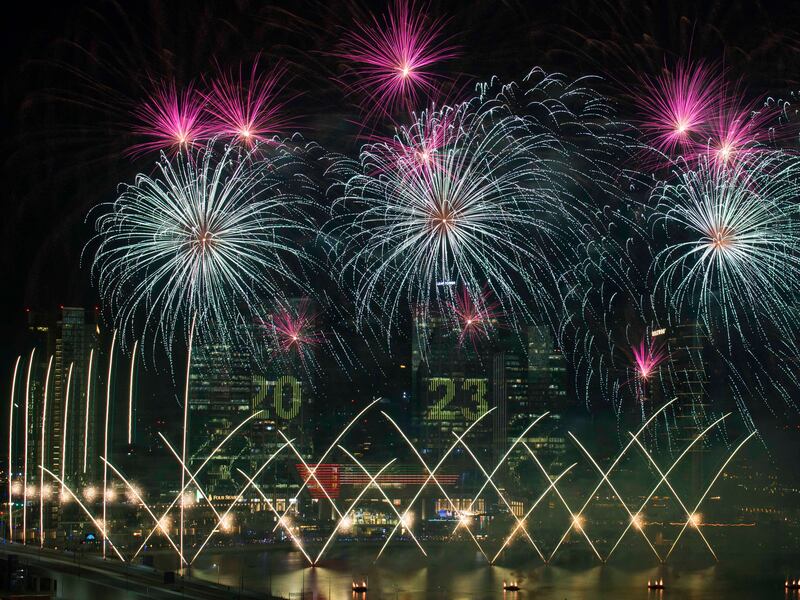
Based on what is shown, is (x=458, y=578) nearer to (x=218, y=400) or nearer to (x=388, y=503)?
(x=388, y=503)

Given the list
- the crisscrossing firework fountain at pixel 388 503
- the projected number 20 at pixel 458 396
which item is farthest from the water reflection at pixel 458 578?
the projected number 20 at pixel 458 396

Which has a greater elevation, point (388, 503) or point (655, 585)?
point (388, 503)

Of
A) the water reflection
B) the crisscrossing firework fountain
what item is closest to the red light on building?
the crisscrossing firework fountain

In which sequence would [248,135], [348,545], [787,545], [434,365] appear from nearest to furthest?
1. [248,135]
2. [348,545]
3. [787,545]
4. [434,365]

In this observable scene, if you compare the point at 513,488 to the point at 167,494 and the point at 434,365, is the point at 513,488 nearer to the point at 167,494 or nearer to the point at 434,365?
the point at 434,365

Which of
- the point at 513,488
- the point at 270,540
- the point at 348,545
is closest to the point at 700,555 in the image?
the point at 348,545

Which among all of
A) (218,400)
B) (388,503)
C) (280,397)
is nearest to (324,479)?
(388,503)
